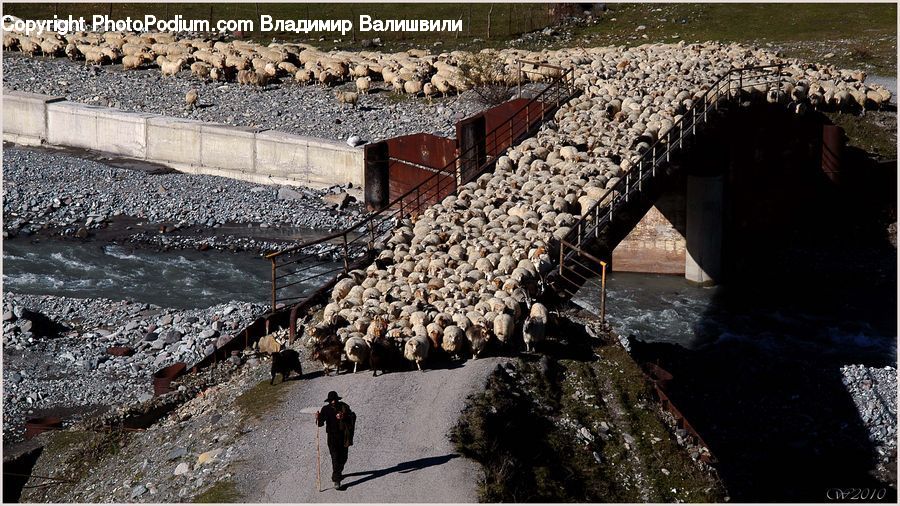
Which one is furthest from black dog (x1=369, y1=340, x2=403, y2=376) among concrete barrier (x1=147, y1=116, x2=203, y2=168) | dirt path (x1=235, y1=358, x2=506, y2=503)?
concrete barrier (x1=147, y1=116, x2=203, y2=168)

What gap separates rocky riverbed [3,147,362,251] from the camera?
3878 centimetres

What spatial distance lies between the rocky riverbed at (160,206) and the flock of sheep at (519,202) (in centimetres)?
670

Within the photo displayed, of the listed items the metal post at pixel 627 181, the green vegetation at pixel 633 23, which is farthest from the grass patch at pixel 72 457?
the green vegetation at pixel 633 23

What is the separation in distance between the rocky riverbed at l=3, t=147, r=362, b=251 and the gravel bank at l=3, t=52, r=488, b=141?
347 cm

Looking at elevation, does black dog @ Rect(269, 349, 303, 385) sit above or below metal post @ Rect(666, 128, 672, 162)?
below

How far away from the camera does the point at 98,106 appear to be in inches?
1932

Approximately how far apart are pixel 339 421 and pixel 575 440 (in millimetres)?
3948

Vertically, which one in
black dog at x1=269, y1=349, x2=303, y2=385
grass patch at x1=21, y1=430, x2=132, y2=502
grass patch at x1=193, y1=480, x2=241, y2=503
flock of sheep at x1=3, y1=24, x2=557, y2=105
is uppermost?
flock of sheep at x1=3, y1=24, x2=557, y2=105

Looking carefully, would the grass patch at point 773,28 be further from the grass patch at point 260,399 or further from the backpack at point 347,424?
the backpack at point 347,424

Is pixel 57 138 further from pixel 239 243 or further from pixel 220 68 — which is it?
pixel 239 243

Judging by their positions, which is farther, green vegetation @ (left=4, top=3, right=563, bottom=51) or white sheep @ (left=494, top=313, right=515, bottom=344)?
green vegetation @ (left=4, top=3, right=563, bottom=51)

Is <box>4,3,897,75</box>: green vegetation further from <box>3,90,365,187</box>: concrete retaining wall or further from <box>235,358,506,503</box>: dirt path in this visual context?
<box>235,358,506,503</box>: dirt path

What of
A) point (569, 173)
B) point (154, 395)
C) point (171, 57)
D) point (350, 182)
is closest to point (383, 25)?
point (171, 57)

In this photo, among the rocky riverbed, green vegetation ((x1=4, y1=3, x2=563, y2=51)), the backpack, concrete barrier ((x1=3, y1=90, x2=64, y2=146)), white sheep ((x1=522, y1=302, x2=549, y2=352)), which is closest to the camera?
the backpack
